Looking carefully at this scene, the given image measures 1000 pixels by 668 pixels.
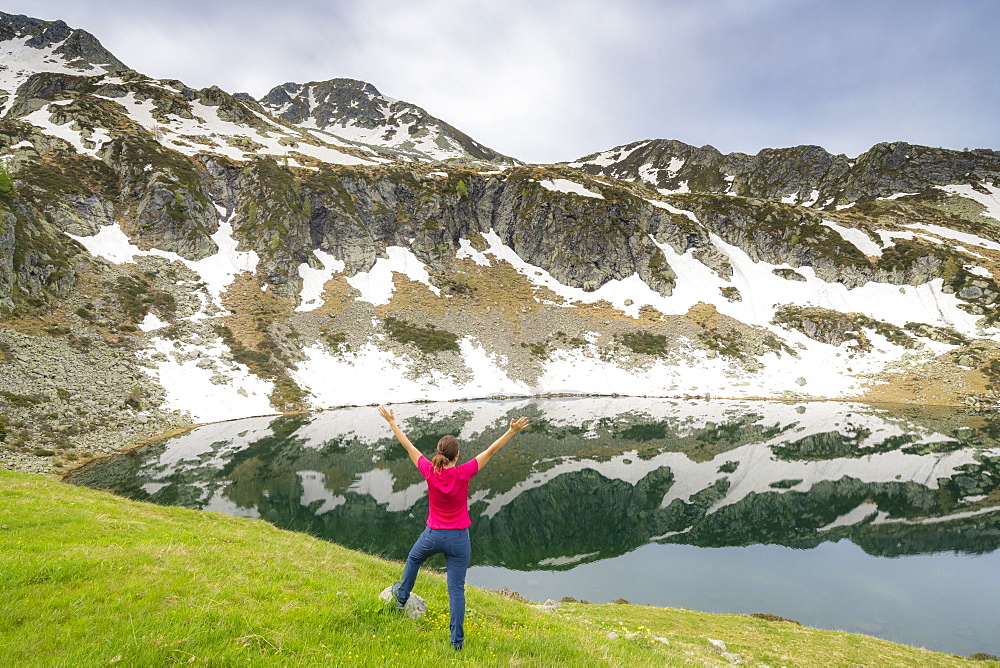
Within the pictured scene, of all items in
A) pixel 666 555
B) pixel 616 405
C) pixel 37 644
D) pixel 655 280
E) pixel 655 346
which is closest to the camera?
pixel 37 644

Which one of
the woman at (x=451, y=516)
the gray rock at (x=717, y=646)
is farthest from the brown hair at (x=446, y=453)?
the gray rock at (x=717, y=646)

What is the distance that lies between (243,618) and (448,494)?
Result: 3472 millimetres

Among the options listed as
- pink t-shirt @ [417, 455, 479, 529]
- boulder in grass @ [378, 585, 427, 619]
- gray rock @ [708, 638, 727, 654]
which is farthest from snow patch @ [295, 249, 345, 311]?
pink t-shirt @ [417, 455, 479, 529]

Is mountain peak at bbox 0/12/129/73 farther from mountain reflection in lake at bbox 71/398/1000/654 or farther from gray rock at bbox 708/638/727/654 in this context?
gray rock at bbox 708/638/727/654

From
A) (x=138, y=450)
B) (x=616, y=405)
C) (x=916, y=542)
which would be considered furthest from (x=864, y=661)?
(x=616, y=405)

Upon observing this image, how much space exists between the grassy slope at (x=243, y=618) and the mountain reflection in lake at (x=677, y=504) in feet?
20.7

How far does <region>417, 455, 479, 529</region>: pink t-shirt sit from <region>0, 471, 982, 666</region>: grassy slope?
5.66 feet

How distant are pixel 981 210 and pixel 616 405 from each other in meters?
148

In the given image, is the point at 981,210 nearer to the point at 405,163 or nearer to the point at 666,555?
the point at 405,163

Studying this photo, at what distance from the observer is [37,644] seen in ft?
17.8

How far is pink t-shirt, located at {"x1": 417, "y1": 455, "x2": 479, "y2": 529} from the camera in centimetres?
669

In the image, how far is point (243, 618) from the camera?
21.5 ft

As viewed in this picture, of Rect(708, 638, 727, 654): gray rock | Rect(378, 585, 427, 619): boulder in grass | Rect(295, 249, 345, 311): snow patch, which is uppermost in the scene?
Rect(295, 249, 345, 311): snow patch

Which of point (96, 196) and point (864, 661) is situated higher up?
point (96, 196)
